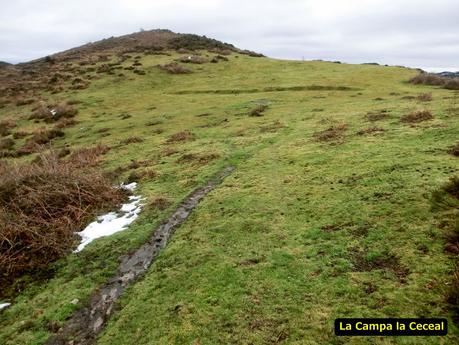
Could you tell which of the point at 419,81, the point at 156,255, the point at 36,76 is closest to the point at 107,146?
the point at 156,255

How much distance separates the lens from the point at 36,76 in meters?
64.2

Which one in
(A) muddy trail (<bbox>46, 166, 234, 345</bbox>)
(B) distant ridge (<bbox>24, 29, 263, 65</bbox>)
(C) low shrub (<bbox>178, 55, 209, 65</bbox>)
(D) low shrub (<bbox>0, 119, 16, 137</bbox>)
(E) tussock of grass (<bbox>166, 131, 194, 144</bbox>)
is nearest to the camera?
(A) muddy trail (<bbox>46, 166, 234, 345</bbox>)

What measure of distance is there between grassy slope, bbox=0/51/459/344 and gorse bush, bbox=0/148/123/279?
3.93 feet

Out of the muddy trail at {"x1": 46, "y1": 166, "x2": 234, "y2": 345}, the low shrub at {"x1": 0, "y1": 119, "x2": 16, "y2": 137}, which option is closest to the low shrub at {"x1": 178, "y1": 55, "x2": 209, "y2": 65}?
the low shrub at {"x1": 0, "y1": 119, "x2": 16, "y2": 137}

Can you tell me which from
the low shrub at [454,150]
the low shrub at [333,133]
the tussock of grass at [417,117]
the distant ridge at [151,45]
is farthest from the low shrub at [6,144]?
the distant ridge at [151,45]

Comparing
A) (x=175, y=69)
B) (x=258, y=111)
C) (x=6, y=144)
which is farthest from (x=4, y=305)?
(x=175, y=69)

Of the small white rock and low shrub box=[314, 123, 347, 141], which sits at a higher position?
low shrub box=[314, 123, 347, 141]

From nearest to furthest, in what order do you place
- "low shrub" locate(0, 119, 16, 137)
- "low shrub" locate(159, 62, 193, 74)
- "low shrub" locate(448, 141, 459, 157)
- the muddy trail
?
the muddy trail, "low shrub" locate(448, 141, 459, 157), "low shrub" locate(0, 119, 16, 137), "low shrub" locate(159, 62, 193, 74)

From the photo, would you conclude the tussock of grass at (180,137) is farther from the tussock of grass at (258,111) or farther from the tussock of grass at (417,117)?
the tussock of grass at (417,117)

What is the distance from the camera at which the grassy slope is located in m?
8.20

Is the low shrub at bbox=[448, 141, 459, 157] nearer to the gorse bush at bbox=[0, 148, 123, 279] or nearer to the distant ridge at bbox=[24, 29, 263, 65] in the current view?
the gorse bush at bbox=[0, 148, 123, 279]

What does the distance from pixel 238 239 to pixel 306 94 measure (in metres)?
29.7

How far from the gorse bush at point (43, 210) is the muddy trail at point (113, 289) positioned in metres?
2.90

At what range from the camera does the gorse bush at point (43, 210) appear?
13.1 metres
